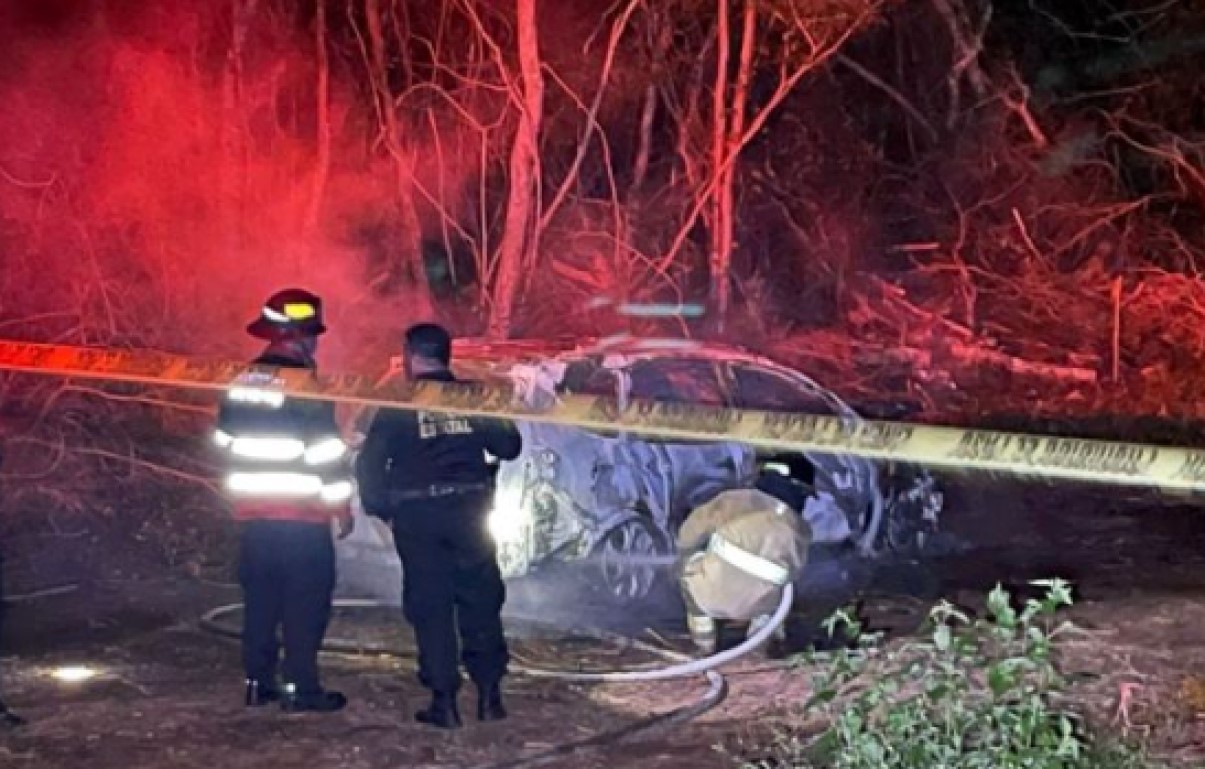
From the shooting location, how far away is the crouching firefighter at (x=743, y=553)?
26.9 feet

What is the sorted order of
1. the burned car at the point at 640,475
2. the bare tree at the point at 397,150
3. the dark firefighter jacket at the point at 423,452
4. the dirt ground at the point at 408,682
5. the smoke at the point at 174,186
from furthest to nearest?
the bare tree at the point at 397,150 < the smoke at the point at 174,186 < the burned car at the point at 640,475 < the dark firefighter jacket at the point at 423,452 < the dirt ground at the point at 408,682

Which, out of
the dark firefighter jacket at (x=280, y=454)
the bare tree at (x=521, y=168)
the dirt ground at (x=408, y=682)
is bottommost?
the dirt ground at (x=408, y=682)

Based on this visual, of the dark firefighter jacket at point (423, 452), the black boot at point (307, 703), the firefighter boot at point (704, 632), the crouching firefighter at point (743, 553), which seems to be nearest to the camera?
the dark firefighter jacket at point (423, 452)

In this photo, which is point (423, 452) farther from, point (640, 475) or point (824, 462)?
point (824, 462)

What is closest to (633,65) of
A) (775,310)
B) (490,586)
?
(775,310)

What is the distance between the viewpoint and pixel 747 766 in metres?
5.48

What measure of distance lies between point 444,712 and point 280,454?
1.23 m

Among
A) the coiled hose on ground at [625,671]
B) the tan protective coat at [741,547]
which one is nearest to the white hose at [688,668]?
the coiled hose on ground at [625,671]

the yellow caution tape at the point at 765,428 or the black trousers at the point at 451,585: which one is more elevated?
the yellow caution tape at the point at 765,428

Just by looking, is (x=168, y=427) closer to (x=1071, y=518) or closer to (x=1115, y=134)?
(x=1071, y=518)

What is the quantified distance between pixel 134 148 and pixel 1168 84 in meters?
11.2

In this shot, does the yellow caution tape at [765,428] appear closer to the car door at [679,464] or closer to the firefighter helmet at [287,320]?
the firefighter helmet at [287,320]

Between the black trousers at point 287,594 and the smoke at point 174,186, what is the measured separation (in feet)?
22.1

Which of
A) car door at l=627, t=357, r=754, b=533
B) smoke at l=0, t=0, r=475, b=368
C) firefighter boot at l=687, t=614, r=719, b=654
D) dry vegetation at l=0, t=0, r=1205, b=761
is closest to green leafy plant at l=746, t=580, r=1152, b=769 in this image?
firefighter boot at l=687, t=614, r=719, b=654
